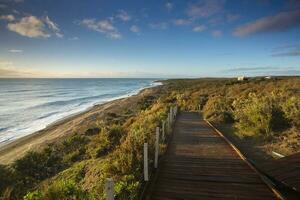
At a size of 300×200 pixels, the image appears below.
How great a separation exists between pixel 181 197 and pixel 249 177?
211 centimetres

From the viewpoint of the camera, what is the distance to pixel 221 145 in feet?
35.7

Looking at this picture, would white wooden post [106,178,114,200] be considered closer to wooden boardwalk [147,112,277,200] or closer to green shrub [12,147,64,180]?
wooden boardwalk [147,112,277,200]

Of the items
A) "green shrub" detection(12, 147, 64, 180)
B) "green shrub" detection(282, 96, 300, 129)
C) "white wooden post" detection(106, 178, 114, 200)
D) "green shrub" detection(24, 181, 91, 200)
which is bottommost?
"green shrub" detection(12, 147, 64, 180)

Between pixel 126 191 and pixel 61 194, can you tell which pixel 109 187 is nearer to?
pixel 126 191

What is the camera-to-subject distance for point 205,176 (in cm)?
717

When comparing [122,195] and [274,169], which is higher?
[274,169]

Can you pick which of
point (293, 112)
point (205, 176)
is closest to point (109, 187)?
point (205, 176)

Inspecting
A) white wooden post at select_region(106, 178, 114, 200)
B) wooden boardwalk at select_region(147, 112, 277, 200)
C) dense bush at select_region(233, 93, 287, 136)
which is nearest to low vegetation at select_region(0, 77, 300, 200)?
dense bush at select_region(233, 93, 287, 136)

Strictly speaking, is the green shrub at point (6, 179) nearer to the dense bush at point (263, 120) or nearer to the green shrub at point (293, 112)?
the dense bush at point (263, 120)

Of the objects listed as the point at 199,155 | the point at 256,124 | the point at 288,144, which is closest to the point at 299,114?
the point at 256,124

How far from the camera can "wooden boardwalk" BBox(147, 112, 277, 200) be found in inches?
237

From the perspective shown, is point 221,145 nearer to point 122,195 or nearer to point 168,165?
point 168,165

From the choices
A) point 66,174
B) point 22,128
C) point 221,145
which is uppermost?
point 221,145

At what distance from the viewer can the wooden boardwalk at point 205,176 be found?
19.7 feet
